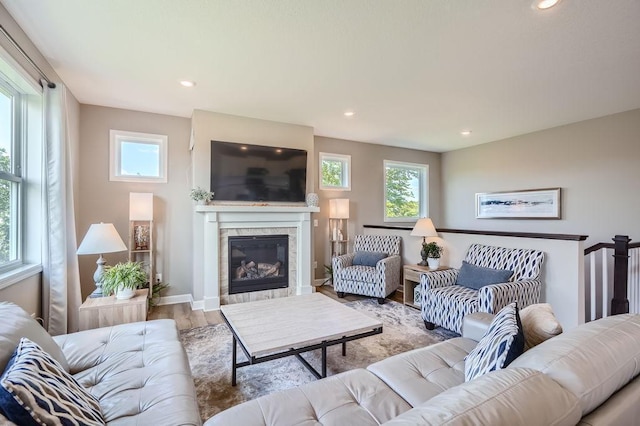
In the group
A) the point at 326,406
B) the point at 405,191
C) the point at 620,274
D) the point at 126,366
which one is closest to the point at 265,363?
the point at 126,366

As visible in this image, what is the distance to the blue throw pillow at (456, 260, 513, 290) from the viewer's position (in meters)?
3.06

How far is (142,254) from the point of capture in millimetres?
4059

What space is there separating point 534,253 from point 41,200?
4.69 meters

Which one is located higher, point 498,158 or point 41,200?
point 498,158

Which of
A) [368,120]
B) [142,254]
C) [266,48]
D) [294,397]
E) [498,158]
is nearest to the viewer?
[294,397]

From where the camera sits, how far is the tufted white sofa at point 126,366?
1.24 metres

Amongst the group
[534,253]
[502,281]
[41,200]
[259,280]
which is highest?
[41,200]

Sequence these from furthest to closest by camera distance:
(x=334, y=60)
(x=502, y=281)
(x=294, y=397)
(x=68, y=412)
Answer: (x=502, y=281) → (x=334, y=60) → (x=294, y=397) → (x=68, y=412)

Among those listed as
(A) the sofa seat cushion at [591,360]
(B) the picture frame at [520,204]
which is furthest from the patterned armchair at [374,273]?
(A) the sofa seat cushion at [591,360]

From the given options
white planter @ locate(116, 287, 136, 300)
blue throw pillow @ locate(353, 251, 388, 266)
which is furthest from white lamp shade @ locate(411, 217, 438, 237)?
white planter @ locate(116, 287, 136, 300)

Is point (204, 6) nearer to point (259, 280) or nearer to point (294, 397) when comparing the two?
point (294, 397)

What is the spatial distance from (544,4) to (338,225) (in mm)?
3982

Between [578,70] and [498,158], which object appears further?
[498,158]

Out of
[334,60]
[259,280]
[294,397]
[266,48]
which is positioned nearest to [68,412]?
[294,397]
